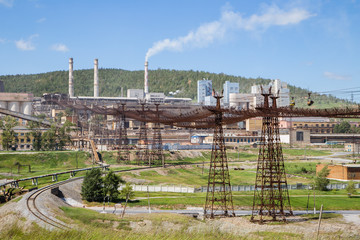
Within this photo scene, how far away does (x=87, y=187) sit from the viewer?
52.4 meters

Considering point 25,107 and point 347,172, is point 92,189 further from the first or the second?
point 25,107

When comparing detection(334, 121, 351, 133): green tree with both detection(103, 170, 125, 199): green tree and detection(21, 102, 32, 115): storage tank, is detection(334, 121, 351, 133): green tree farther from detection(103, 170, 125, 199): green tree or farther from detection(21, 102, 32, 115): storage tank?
detection(103, 170, 125, 199): green tree

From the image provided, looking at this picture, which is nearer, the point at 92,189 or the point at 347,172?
the point at 92,189

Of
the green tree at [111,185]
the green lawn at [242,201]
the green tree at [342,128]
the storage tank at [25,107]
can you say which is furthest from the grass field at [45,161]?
the green tree at [342,128]

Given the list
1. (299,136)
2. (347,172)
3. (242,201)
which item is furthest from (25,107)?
(242,201)

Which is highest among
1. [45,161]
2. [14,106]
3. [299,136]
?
[14,106]

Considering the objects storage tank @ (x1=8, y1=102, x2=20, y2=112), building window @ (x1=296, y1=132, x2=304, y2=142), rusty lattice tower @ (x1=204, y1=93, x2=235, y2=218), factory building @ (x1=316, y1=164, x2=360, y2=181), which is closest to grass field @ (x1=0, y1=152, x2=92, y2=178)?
rusty lattice tower @ (x1=204, y1=93, x2=235, y2=218)

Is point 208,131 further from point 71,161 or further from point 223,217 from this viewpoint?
point 223,217

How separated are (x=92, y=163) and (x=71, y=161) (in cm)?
377

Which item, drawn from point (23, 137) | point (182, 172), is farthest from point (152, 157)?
point (23, 137)

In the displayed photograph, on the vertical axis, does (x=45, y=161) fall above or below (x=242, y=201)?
Answer: above

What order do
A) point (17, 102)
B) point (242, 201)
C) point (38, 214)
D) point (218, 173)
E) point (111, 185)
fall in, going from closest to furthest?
1. point (38, 214)
2. point (218, 173)
3. point (242, 201)
4. point (111, 185)
5. point (17, 102)

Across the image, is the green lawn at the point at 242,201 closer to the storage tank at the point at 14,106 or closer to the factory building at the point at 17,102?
the factory building at the point at 17,102

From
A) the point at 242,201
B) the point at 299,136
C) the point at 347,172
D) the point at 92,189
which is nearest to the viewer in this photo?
the point at 92,189
